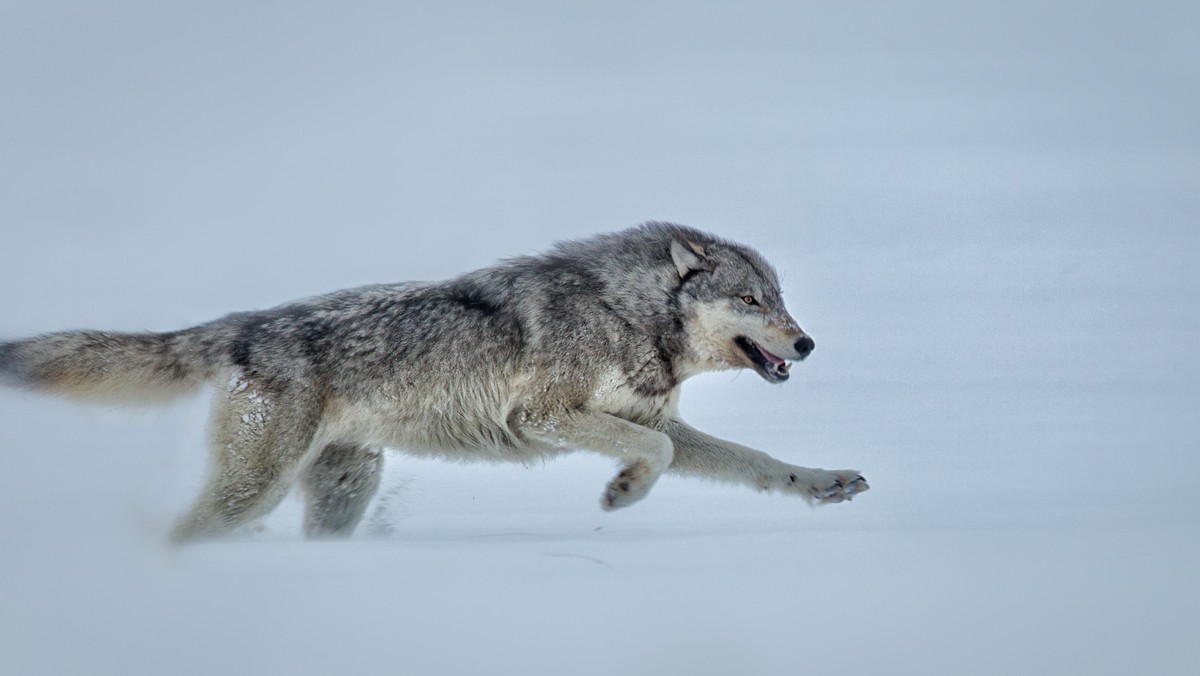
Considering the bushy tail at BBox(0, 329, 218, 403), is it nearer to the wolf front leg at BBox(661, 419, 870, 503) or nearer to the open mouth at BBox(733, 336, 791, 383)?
the wolf front leg at BBox(661, 419, 870, 503)

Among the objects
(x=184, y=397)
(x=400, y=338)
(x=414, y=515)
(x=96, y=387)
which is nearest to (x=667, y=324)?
(x=400, y=338)

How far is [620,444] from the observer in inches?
218

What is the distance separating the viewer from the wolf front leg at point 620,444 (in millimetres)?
5500

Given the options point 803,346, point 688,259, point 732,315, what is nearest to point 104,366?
point 688,259

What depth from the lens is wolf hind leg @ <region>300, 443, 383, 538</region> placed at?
234 inches

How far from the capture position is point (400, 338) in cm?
596

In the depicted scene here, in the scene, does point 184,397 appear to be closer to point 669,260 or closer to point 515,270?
point 515,270

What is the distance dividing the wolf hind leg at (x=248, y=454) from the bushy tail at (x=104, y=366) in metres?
0.36

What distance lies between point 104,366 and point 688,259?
301cm

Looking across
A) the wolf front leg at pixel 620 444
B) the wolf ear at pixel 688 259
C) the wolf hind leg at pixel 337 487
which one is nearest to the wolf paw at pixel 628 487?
the wolf front leg at pixel 620 444

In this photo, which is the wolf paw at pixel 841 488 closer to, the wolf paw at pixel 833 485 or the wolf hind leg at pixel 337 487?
the wolf paw at pixel 833 485

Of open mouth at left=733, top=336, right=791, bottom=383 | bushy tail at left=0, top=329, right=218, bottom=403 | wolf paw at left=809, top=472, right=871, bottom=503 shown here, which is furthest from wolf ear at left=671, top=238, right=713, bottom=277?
bushy tail at left=0, top=329, right=218, bottom=403

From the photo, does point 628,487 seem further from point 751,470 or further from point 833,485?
point 833,485

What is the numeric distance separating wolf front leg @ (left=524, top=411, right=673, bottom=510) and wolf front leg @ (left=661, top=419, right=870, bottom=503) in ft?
1.22
